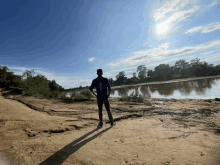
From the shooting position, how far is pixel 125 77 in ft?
218

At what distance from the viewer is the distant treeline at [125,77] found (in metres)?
9.29

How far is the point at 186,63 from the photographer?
228 feet

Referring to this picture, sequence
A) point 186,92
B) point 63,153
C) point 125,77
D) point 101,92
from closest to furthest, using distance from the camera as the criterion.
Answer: point 63,153 → point 101,92 → point 186,92 → point 125,77

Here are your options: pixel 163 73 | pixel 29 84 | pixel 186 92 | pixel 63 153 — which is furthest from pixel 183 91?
pixel 163 73

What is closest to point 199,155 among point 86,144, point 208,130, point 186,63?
point 208,130

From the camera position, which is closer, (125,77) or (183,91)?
(183,91)

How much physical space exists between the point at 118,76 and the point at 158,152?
68.0m

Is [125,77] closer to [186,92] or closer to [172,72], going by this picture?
[172,72]

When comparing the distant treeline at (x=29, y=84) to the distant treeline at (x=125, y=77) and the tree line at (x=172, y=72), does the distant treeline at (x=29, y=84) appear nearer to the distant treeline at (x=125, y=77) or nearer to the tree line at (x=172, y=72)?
the distant treeline at (x=125, y=77)

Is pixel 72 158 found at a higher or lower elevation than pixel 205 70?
lower

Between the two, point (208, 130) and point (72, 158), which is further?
point (208, 130)

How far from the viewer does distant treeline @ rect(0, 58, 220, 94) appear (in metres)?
9.29

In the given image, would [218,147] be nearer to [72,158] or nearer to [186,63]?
[72,158]

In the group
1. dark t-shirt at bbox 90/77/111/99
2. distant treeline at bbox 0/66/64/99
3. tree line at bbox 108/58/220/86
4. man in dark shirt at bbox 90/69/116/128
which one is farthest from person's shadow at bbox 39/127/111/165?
tree line at bbox 108/58/220/86
